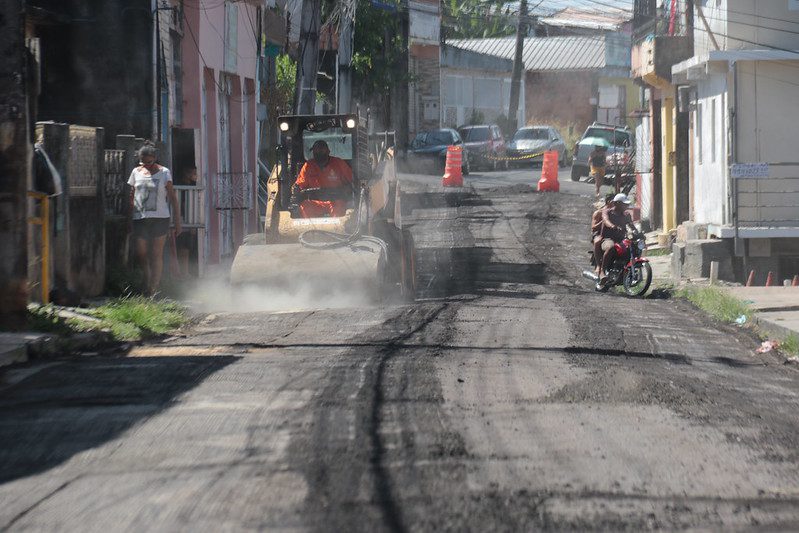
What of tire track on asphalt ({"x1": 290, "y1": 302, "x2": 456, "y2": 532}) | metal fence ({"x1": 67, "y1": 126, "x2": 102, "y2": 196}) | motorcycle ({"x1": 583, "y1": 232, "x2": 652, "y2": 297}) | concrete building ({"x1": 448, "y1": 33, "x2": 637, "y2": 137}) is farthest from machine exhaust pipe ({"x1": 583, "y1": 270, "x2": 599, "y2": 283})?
concrete building ({"x1": 448, "y1": 33, "x2": 637, "y2": 137})

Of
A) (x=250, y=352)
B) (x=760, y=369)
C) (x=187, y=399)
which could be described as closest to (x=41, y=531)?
(x=187, y=399)

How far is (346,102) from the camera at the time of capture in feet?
144

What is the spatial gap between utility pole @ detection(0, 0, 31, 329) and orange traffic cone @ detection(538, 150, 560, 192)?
23917mm

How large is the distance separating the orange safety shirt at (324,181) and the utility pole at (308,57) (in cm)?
525

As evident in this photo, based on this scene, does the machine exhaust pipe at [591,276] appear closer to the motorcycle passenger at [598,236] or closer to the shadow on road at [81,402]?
the motorcycle passenger at [598,236]

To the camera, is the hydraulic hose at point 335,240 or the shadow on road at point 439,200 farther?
the shadow on road at point 439,200

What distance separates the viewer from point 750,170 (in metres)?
19.5

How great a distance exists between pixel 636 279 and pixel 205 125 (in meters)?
9.13

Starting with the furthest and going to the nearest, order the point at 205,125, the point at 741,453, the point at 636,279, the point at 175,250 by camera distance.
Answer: the point at 205,125 < the point at 636,279 < the point at 175,250 < the point at 741,453

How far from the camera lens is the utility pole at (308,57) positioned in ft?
70.5

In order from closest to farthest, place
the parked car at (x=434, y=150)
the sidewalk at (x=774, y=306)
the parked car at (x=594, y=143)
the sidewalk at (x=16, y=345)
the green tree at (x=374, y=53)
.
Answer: the sidewalk at (x=16, y=345), the sidewalk at (x=774, y=306), the parked car at (x=594, y=143), the parked car at (x=434, y=150), the green tree at (x=374, y=53)

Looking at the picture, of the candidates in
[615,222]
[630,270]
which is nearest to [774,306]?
[630,270]

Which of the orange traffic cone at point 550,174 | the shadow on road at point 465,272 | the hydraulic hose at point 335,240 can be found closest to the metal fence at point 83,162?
the hydraulic hose at point 335,240

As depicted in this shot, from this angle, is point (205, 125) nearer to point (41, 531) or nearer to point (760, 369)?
point (760, 369)
